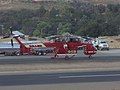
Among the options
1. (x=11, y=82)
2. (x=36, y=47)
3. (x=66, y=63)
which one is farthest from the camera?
(x=36, y=47)

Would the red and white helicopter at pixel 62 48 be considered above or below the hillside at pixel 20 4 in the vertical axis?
below

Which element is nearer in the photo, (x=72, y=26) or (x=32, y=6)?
(x=72, y=26)

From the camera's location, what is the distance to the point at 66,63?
33.8 m

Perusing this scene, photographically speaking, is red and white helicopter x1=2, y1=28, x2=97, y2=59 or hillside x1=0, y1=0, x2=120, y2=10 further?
hillside x1=0, y1=0, x2=120, y2=10

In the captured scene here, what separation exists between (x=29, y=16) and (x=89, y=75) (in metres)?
105

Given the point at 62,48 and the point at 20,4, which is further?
the point at 20,4

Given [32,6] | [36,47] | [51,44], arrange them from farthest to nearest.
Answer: [32,6] < [36,47] < [51,44]

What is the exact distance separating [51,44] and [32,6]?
11221cm

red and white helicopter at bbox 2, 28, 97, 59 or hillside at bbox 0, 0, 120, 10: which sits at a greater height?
hillside at bbox 0, 0, 120, 10

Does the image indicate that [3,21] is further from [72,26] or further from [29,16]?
[72,26]

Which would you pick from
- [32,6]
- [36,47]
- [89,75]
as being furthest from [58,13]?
[89,75]

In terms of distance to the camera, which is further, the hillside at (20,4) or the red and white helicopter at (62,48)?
the hillside at (20,4)

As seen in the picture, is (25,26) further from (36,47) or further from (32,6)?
(36,47)

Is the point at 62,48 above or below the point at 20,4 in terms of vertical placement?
below
